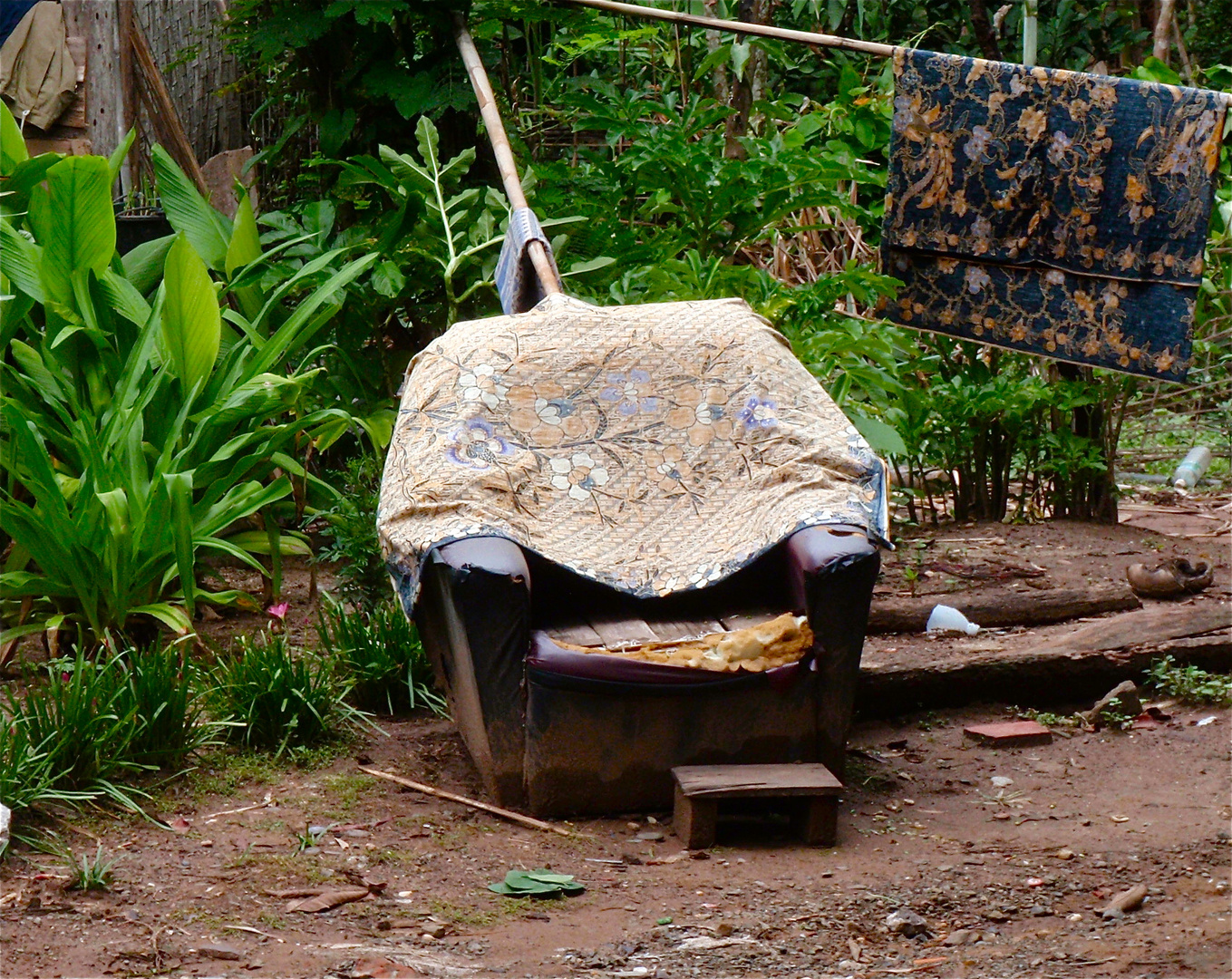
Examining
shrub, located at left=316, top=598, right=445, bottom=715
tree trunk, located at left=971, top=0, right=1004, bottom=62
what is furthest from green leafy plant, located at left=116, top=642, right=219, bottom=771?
tree trunk, located at left=971, top=0, right=1004, bottom=62

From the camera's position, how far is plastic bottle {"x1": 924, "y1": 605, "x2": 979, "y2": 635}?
14.1 ft

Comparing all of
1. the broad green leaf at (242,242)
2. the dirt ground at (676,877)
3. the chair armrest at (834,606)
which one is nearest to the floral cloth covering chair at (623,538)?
the chair armrest at (834,606)

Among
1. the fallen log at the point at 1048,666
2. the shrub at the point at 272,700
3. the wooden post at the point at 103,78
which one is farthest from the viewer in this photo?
the wooden post at the point at 103,78

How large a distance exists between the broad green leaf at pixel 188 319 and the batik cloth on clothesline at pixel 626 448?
81 centimetres

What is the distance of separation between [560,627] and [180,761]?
94cm

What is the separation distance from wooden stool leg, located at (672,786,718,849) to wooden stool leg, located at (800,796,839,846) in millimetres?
207

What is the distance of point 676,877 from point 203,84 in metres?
5.77

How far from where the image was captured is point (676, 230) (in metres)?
5.13

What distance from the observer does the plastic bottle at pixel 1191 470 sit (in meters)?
6.64

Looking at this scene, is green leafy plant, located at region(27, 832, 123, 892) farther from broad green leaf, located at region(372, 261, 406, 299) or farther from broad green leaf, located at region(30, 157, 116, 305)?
broad green leaf, located at region(372, 261, 406, 299)

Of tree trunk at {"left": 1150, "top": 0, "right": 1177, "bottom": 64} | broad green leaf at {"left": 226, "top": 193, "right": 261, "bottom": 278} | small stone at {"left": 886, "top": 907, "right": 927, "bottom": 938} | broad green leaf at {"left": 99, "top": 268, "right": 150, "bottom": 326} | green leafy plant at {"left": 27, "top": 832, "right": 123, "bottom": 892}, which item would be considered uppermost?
tree trunk at {"left": 1150, "top": 0, "right": 1177, "bottom": 64}

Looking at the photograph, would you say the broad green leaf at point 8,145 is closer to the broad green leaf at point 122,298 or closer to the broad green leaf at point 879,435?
the broad green leaf at point 122,298

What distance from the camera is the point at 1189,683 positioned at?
3701 mm

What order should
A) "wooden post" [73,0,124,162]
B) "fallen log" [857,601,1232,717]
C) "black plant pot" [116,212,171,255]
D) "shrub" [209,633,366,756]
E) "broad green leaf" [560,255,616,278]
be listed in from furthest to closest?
1. "wooden post" [73,0,124,162]
2. "black plant pot" [116,212,171,255]
3. "broad green leaf" [560,255,616,278]
4. "fallen log" [857,601,1232,717]
5. "shrub" [209,633,366,756]
